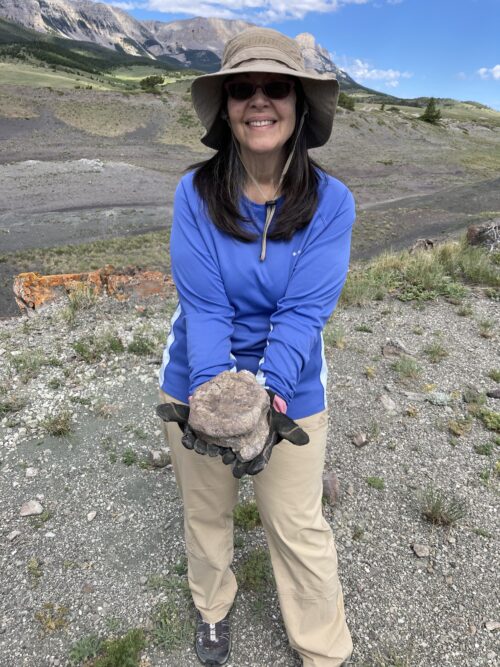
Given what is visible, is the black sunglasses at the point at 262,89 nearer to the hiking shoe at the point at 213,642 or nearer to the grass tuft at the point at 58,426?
the hiking shoe at the point at 213,642

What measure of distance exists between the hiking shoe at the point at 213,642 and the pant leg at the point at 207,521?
0.17 feet

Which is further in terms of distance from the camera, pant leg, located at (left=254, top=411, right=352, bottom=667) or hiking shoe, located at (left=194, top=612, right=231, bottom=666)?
hiking shoe, located at (left=194, top=612, right=231, bottom=666)

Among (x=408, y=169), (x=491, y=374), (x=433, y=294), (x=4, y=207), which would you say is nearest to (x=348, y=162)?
(x=408, y=169)

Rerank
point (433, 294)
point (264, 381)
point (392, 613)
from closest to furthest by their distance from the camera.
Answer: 1. point (264, 381)
2. point (392, 613)
3. point (433, 294)

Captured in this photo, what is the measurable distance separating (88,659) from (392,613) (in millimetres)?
1779

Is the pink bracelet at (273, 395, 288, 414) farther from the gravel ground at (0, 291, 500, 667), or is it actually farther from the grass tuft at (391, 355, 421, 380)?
the grass tuft at (391, 355, 421, 380)

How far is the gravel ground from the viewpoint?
270 centimetres

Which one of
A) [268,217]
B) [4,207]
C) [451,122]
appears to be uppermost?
[451,122]

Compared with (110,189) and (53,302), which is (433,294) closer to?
(53,302)

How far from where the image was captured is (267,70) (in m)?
1.87

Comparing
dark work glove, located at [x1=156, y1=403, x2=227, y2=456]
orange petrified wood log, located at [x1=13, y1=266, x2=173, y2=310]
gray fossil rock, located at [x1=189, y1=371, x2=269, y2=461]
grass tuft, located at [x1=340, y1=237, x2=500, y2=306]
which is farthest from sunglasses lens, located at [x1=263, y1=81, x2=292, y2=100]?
orange petrified wood log, located at [x1=13, y1=266, x2=173, y2=310]

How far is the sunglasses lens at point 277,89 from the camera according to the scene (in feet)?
6.51

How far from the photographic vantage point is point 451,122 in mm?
63281

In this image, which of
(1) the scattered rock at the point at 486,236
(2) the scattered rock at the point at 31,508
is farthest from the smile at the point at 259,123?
(1) the scattered rock at the point at 486,236
